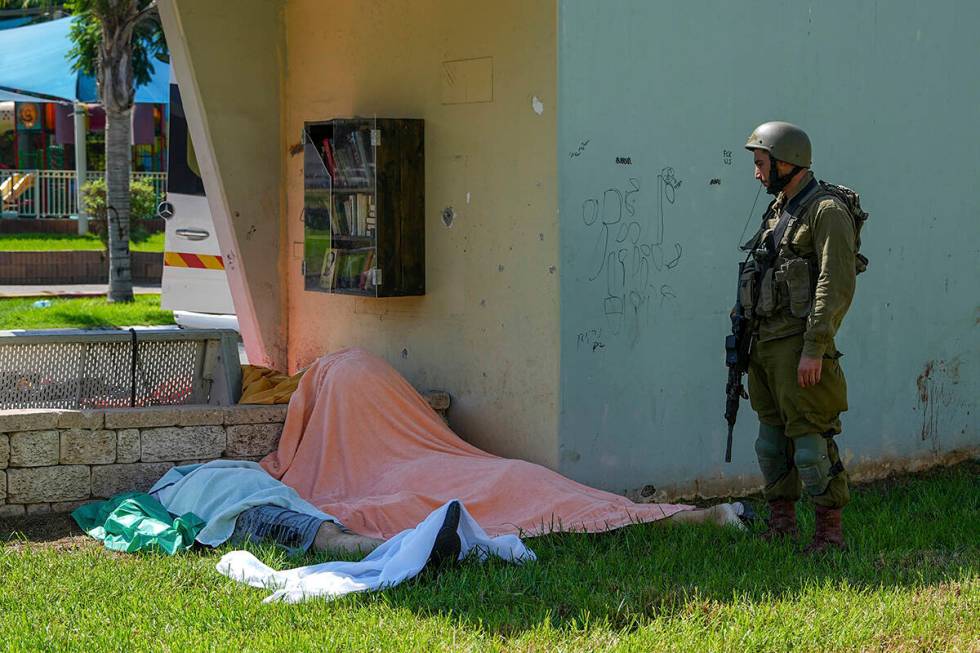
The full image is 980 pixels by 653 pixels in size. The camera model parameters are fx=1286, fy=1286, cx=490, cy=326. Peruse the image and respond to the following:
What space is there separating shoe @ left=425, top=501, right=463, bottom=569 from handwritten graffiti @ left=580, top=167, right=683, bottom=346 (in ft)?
6.83

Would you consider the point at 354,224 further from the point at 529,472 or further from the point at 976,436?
the point at 976,436

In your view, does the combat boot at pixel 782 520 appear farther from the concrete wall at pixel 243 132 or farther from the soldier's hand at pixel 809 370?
the concrete wall at pixel 243 132

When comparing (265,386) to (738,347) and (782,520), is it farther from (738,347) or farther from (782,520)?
(782,520)

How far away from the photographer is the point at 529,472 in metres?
6.98

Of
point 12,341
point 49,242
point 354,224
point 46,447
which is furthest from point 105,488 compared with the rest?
point 49,242

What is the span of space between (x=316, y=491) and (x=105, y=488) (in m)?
1.16

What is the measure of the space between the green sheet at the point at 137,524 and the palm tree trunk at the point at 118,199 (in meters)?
10.2

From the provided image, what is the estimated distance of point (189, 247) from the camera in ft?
40.5

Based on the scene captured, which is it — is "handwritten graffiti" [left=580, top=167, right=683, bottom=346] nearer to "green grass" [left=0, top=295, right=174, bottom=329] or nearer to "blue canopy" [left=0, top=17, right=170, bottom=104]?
"green grass" [left=0, top=295, right=174, bottom=329]

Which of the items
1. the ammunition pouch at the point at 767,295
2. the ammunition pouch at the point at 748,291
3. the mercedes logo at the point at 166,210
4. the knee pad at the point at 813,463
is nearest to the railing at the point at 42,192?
the mercedes logo at the point at 166,210

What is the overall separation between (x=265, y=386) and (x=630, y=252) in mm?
2399

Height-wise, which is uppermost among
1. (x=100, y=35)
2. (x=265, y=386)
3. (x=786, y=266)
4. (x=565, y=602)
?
(x=100, y=35)

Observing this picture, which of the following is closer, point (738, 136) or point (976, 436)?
point (738, 136)

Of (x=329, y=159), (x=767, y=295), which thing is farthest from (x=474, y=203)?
(x=767, y=295)
